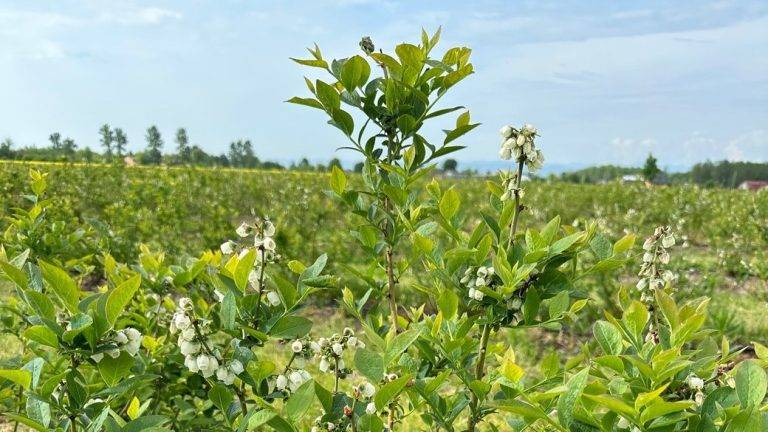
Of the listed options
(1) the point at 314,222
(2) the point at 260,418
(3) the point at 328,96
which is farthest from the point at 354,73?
(1) the point at 314,222

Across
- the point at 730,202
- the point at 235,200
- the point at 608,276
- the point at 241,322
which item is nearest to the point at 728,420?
the point at 241,322

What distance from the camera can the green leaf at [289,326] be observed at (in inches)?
57.4

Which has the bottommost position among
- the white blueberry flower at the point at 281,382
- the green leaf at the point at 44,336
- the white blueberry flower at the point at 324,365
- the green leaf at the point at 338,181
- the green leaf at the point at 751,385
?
the white blueberry flower at the point at 281,382

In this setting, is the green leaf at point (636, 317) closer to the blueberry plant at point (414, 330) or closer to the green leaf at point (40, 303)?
the blueberry plant at point (414, 330)

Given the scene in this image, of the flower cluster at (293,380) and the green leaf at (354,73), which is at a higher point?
the green leaf at (354,73)

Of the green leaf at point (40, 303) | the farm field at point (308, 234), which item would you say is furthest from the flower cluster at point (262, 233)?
A: the green leaf at point (40, 303)

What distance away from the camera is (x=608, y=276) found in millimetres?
5707

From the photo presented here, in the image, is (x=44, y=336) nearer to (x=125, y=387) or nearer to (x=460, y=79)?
(x=125, y=387)

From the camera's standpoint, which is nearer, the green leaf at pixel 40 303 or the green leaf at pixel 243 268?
the green leaf at pixel 40 303

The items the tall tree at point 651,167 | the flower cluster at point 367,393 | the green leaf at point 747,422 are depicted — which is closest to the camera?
the green leaf at point 747,422

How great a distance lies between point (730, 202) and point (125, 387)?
14066 millimetres

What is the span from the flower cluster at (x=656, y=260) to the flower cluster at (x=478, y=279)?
478mm

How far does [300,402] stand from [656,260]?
41.1 inches

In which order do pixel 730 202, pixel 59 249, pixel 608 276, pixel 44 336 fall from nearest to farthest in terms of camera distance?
pixel 44 336 → pixel 59 249 → pixel 608 276 → pixel 730 202
